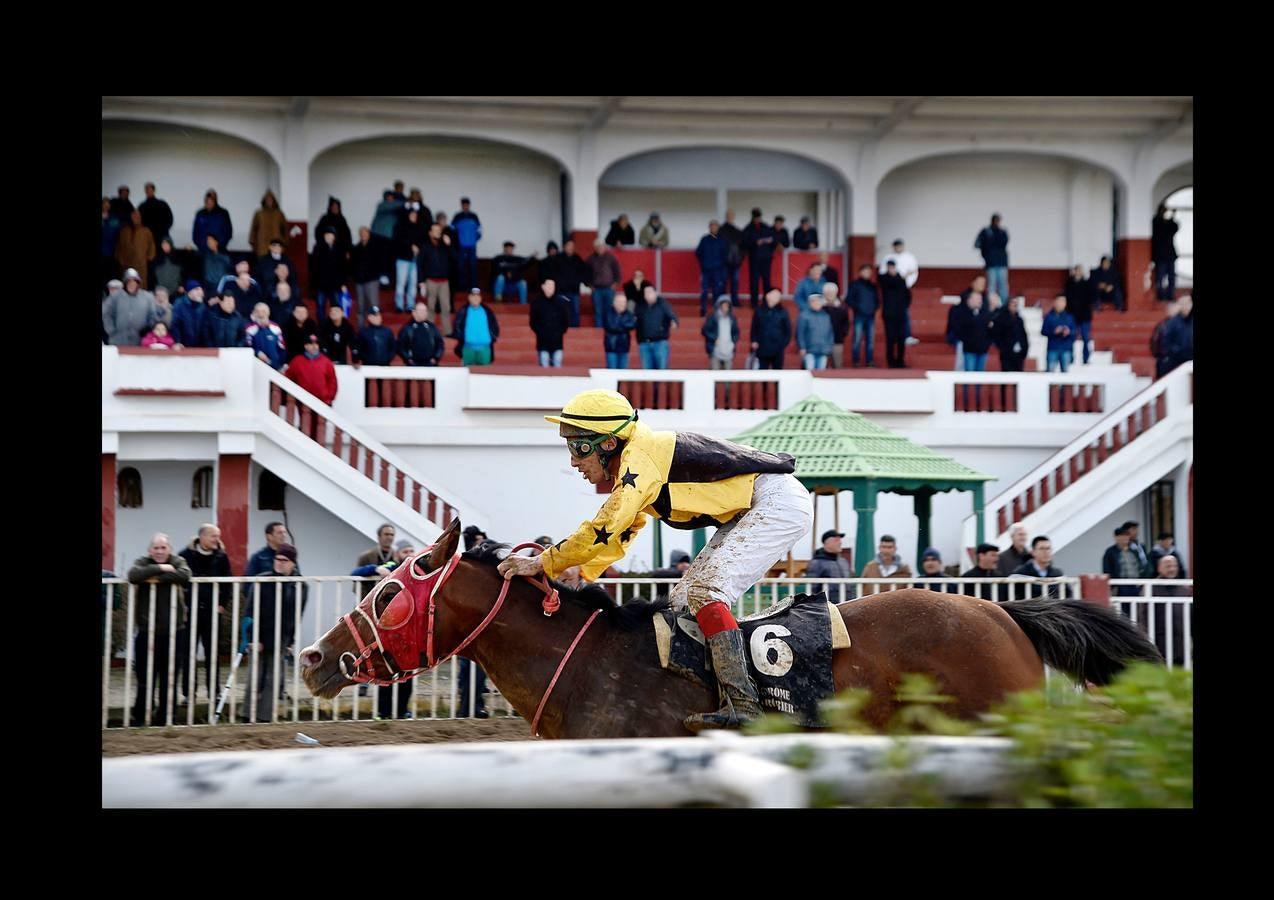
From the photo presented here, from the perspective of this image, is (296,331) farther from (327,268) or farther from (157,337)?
(327,268)

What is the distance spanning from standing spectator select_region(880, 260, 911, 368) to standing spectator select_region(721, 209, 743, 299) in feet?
8.82

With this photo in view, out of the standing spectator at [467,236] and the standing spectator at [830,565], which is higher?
the standing spectator at [467,236]

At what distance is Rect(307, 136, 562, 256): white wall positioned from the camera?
24.5 m

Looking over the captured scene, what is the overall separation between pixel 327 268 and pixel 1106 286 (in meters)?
12.2

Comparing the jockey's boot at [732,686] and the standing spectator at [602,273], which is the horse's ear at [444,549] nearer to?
the jockey's boot at [732,686]

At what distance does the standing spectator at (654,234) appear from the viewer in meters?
24.5

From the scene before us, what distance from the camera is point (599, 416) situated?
6.41 metres

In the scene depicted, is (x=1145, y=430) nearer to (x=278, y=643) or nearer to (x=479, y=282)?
(x=479, y=282)

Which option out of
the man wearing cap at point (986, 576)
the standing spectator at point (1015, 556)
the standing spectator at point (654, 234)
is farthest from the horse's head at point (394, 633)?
the standing spectator at point (654, 234)

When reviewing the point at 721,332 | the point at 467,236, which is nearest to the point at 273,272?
the point at 467,236

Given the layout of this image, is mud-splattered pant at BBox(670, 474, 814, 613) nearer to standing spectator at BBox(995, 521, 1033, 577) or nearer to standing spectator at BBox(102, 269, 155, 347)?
standing spectator at BBox(995, 521, 1033, 577)

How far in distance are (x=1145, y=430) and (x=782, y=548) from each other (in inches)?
563

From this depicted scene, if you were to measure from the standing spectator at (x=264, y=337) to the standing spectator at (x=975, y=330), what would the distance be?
9.07m
